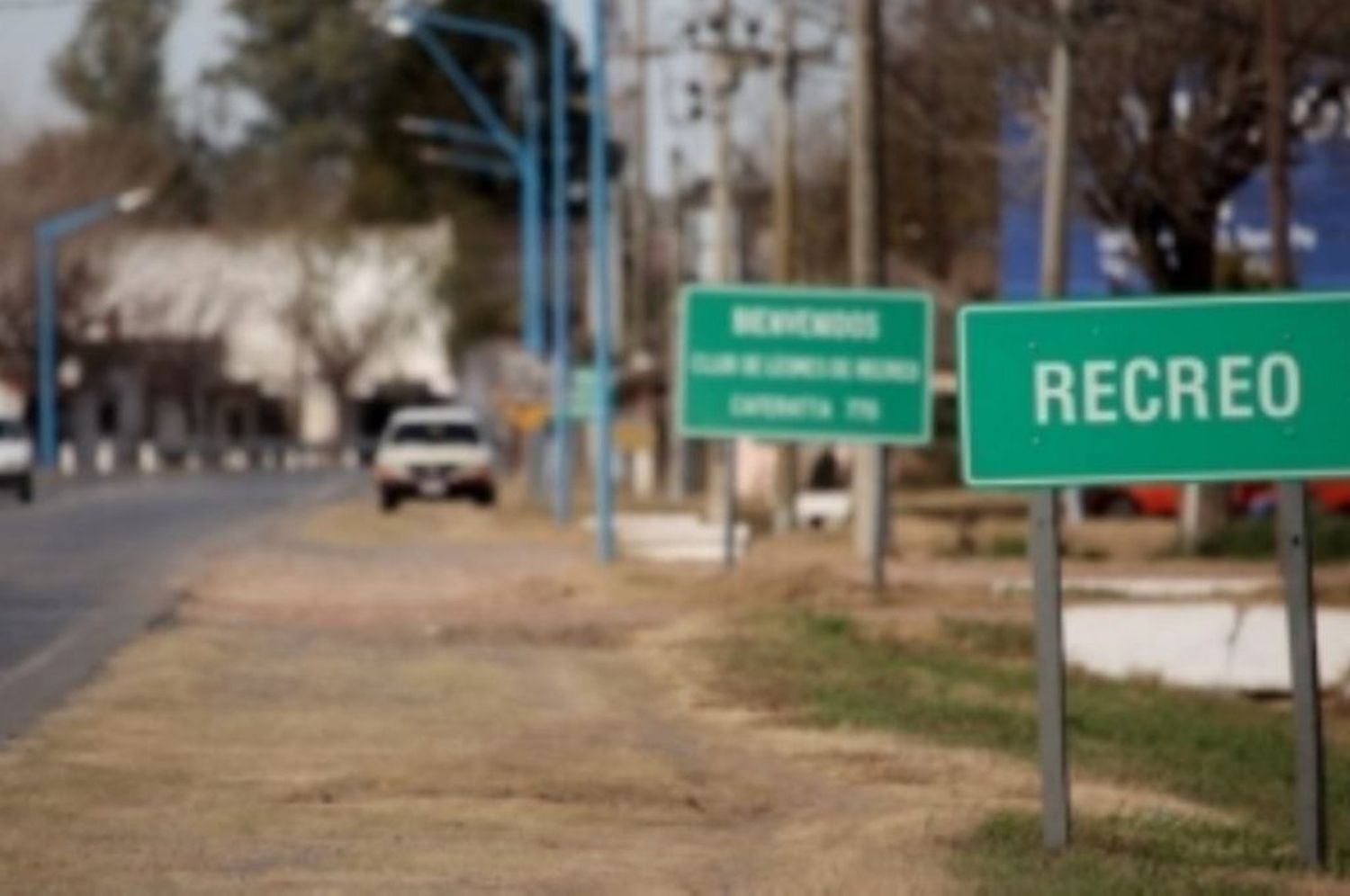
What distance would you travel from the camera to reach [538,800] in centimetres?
1645

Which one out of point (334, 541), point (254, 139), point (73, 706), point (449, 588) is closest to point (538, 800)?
point (73, 706)

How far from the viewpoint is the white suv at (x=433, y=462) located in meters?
61.7

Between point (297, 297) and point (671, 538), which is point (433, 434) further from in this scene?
point (297, 297)

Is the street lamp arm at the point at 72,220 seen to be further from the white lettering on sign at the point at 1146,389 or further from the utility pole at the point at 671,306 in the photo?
the white lettering on sign at the point at 1146,389

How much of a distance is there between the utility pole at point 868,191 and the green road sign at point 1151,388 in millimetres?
18759

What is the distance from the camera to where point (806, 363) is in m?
31.0

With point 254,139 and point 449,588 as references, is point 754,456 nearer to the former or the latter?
point 449,588

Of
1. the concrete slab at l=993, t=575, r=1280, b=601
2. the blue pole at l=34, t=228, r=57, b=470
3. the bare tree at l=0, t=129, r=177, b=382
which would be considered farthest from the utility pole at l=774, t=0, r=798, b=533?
the bare tree at l=0, t=129, r=177, b=382

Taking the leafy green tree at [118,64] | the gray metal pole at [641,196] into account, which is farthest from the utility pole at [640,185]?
the leafy green tree at [118,64]

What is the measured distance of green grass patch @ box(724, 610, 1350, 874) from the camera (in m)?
19.4

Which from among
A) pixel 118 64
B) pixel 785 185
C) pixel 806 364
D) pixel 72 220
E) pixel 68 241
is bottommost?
pixel 806 364

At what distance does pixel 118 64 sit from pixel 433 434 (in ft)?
245

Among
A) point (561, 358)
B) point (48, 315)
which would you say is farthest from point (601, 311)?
point (48, 315)

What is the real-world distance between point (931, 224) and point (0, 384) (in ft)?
134
